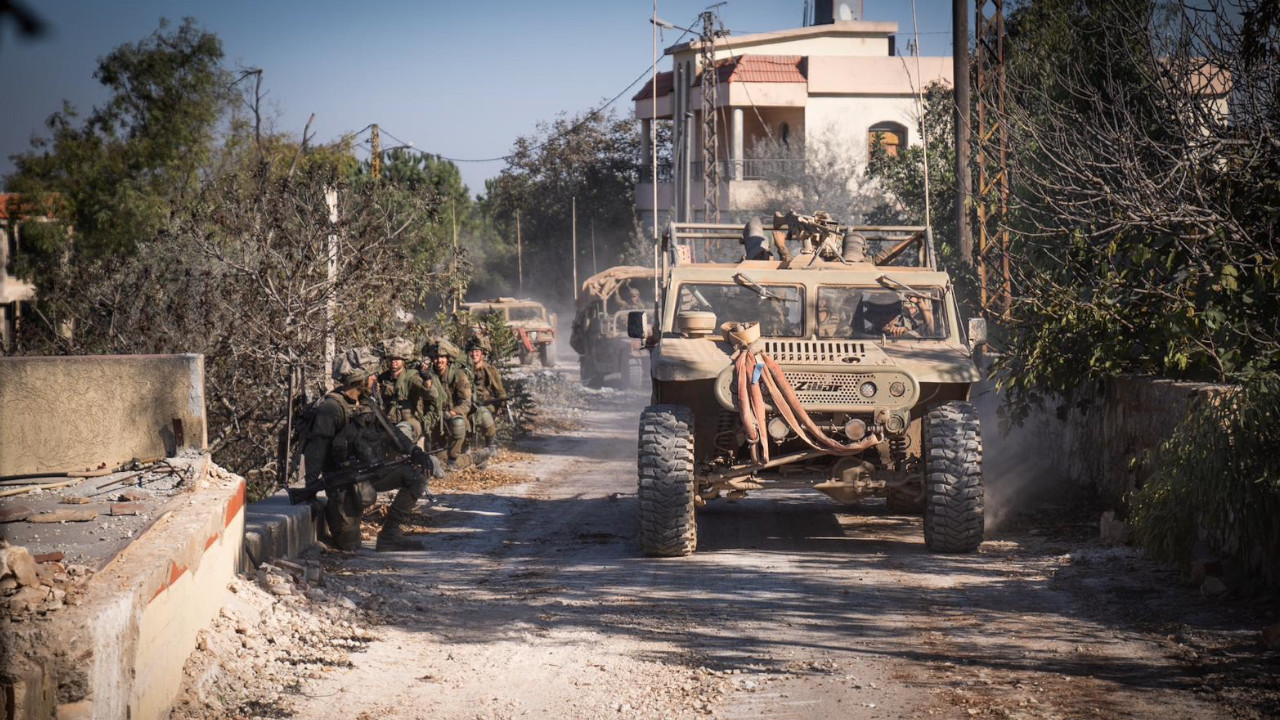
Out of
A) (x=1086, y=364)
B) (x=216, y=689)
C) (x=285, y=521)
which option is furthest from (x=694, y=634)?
(x=1086, y=364)

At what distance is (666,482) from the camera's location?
805 cm

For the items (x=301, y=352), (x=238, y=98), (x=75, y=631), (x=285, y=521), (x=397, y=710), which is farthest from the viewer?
(x=238, y=98)

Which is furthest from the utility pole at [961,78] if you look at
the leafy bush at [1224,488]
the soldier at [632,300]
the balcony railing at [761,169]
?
the balcony railing at [761,169]

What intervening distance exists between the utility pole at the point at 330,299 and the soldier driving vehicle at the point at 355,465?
2.26m

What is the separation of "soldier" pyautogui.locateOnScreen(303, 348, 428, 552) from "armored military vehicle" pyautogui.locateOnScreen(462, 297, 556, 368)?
19590 millimetres

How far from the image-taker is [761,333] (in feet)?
30.2

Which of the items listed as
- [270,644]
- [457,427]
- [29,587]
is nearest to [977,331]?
[270,644]

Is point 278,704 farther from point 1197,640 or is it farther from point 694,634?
point 1197,640

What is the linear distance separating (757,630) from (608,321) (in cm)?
2030

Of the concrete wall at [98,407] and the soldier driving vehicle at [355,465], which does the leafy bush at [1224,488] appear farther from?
the concrete wall at [98,407]

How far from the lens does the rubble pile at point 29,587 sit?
391 centimetres

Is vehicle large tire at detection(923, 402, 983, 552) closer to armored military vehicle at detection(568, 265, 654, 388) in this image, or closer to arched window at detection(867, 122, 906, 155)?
armored military vehicle at detection(568, 265, 654, 388)

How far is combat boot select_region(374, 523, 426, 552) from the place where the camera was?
8680 millimetres

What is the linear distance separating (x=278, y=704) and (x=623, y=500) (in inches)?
255
